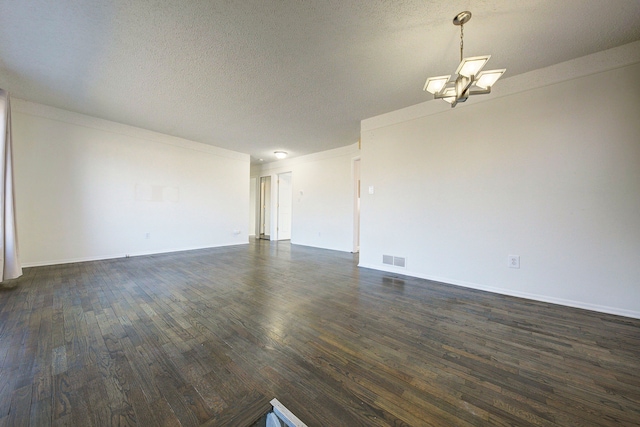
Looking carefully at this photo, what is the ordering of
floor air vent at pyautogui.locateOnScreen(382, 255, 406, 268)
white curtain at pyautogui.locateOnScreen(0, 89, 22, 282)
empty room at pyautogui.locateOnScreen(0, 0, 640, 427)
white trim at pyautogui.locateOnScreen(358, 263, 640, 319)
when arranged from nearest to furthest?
empty room at pyautogui.locateOnScreen(0, 0, 640, 427)
white trim at pyautogui.locateOnScreen(358, 263, 640, 319)
white curtain at pyautogui.locateOnScreen(0, 89, 22, 282)
floor air vent at pyautogui.locateOnScreen(382, 255, 406, 268)

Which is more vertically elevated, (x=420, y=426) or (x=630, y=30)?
(x=630, y=30)

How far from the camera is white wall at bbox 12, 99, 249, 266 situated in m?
3.48

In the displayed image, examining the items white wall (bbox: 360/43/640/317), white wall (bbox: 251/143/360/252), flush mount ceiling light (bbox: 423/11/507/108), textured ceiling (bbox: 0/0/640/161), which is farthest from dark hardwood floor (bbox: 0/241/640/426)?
white wall (bbox: 251/143/360/252)

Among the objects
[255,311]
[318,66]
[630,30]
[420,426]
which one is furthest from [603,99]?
A: [255,311]

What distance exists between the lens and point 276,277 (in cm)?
324

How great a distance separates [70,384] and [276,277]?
217 centimetres

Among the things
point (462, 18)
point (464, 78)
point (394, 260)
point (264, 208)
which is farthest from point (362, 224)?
point (264, 208)

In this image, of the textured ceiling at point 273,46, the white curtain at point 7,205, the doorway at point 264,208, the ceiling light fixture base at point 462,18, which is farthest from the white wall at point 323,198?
the white curtain at point 7,205

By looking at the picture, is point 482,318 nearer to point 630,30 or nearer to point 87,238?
point 630,30

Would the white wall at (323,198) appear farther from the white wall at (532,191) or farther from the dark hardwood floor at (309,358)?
the dark hardwood floor at (309,358)

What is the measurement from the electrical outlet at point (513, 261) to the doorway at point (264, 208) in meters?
6.65

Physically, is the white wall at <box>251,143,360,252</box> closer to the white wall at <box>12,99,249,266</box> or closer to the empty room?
the empty room

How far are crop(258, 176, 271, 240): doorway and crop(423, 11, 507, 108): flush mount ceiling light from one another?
644cm

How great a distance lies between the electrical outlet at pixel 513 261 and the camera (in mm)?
2582
